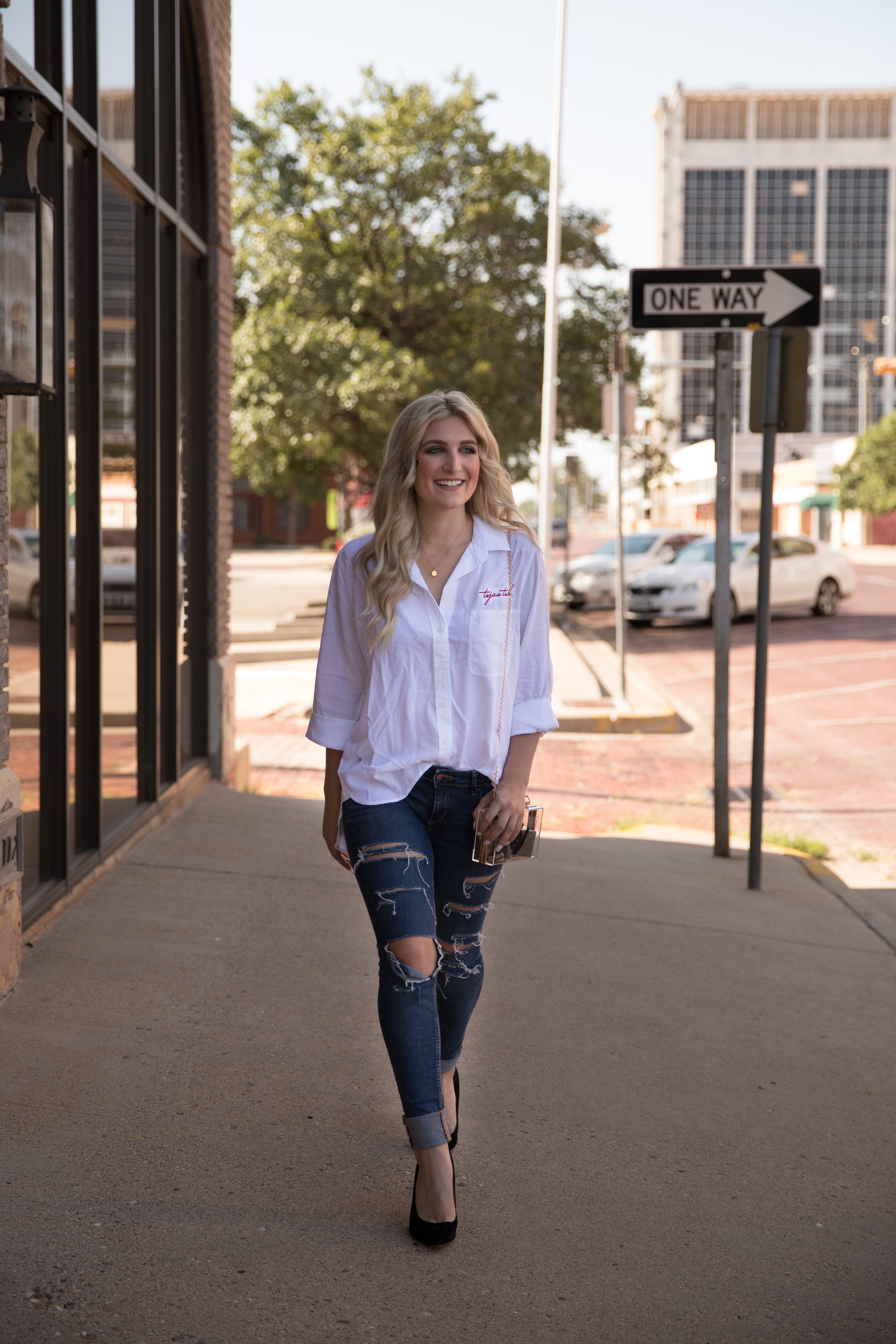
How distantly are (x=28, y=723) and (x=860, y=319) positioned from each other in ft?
381

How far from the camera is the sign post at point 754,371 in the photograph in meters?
6.69

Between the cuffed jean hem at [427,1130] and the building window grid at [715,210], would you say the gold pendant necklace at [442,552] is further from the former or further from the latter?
the building window grid at [715,210]

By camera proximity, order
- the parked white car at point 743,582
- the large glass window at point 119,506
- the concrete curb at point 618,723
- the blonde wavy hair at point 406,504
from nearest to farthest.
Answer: the blonde wavy hair at point 406,504
the large glass window at point 119,506
the concrete curb at point 618,723
the parked white car at point 743,582

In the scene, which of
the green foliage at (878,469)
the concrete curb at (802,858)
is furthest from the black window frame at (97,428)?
the green foliage at (878,469)

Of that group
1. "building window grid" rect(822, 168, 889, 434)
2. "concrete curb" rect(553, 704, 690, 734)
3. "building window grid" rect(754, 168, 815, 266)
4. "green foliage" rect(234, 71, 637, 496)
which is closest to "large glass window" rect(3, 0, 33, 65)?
"concrete curb" rect(553, 704, 690, 734)

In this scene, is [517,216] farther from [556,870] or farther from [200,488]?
[556,870]

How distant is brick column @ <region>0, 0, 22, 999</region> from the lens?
4273 mm

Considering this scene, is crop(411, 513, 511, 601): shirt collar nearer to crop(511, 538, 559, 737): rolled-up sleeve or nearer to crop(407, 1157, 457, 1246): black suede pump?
crop(511, 538, 559, 737): rolled-up sleeve

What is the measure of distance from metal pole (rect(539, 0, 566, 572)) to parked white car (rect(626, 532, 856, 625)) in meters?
3.33

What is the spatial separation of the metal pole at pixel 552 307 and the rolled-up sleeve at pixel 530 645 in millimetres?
14323

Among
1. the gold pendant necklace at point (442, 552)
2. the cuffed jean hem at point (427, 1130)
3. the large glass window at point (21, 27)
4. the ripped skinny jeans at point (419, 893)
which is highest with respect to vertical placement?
the large glass window at point (21, 27)

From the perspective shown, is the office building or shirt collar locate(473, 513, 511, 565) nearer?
shirt collar locate(473, 513, 511, 565)

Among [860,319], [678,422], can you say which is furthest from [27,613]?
[860,319]

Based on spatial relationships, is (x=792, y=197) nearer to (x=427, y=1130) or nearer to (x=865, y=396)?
(x=865, y=396)
